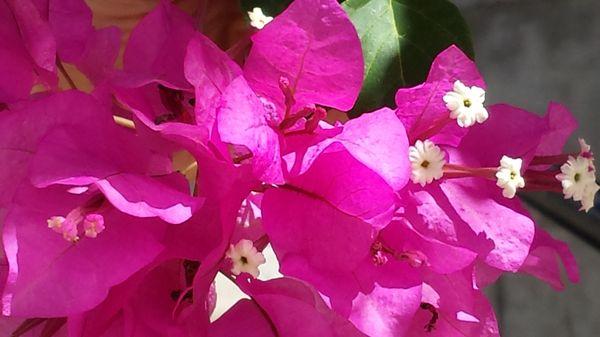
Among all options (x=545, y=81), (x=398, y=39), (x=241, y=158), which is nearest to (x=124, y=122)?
(x=241, y=158)

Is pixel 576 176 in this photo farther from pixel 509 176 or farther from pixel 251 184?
pixel 251 184

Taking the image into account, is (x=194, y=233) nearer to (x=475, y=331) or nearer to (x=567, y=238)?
(x=475, y=331)

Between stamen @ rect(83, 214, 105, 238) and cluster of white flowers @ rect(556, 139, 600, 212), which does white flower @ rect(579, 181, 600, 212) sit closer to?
cluster of white flowers @ rect(556, 139, 600, 212)

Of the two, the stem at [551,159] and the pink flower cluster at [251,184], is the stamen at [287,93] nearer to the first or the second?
the pink flower cluster at [251,184]

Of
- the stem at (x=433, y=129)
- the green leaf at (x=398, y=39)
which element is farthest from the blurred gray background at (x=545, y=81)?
the stem at (x=433, y=129)

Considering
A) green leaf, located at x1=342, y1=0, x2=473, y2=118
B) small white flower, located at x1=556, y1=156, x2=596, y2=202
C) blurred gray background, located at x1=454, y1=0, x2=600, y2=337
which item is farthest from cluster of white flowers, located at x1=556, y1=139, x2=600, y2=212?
blurred gray background, located at x1=454, y1=0, x2=600, y2=337

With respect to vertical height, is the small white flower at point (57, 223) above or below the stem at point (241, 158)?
below
